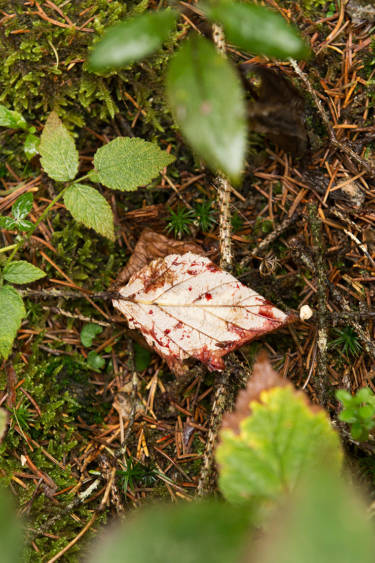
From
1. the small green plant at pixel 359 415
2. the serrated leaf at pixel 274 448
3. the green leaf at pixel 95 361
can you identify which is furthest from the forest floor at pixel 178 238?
the serrated leaf at pixel 274 448

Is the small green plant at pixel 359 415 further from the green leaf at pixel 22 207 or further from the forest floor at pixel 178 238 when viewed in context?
the green leaf at pixel 22 207

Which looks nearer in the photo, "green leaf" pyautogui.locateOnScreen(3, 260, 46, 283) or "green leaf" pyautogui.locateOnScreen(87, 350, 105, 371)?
"green leaf" pyautogui.locateOnScreen(3, 260, 46, 283)

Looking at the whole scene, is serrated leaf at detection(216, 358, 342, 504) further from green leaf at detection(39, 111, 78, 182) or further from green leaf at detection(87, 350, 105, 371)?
green leaf at detection(39, 111, 78, 182)

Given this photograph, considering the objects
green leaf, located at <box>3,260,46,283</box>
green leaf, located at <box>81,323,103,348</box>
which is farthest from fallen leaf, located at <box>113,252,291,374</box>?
green leaf, located at <box>3,260,46,283</box>

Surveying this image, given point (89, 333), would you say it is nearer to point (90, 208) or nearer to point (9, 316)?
point (9, 316)

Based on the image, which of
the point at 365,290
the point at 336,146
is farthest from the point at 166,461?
the point at 336,146

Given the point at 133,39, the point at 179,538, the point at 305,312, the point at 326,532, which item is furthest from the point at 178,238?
the point at 326,532
